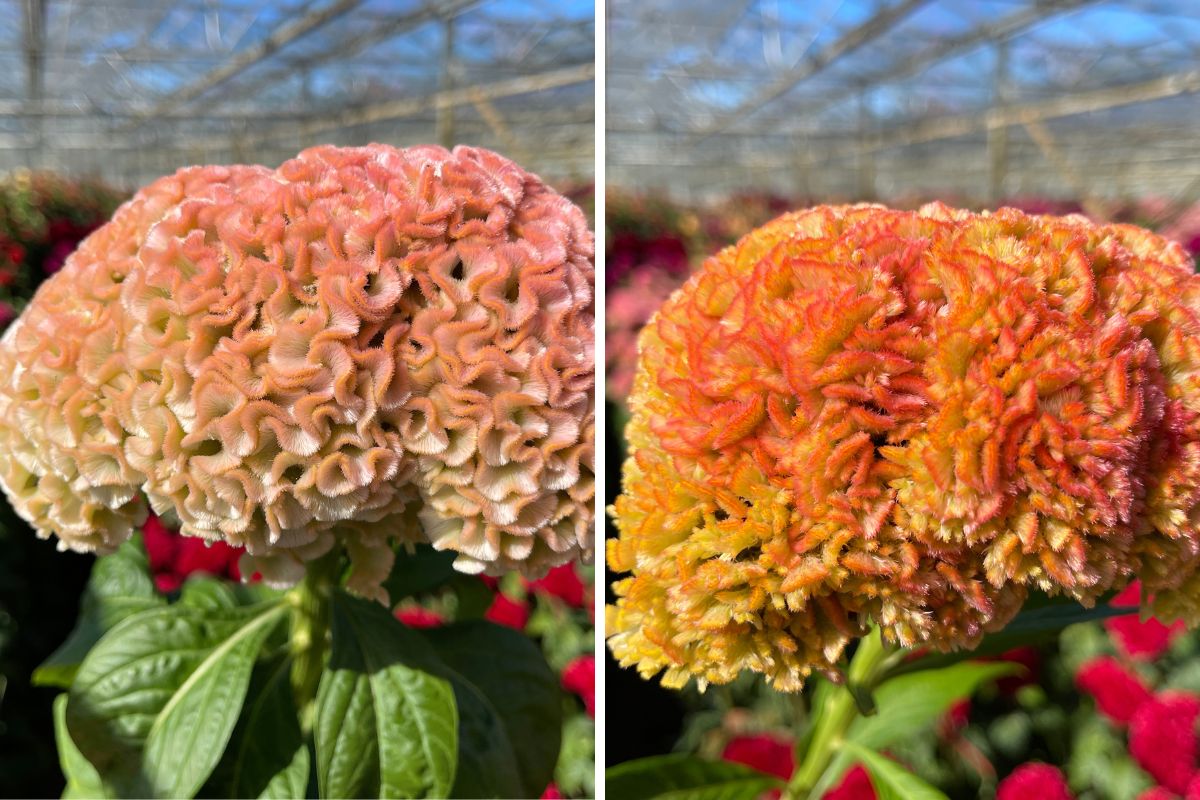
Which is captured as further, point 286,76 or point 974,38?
point 286,76

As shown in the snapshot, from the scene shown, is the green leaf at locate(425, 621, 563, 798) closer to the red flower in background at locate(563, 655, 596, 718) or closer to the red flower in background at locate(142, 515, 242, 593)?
the red flower in background at locate(563, 655, 596, 718)

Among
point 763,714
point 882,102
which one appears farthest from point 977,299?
point 882,102

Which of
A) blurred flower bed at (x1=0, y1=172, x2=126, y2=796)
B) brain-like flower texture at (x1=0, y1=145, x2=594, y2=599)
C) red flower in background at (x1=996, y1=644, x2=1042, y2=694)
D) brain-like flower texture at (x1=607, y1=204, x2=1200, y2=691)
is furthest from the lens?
blurred flower bed at (x1=0, y1=172, x2=126, y2=796)

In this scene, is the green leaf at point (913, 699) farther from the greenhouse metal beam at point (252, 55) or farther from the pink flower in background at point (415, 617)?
the greenhouse metal beam at point (252, 55)

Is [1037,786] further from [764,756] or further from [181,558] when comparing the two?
[181,558]

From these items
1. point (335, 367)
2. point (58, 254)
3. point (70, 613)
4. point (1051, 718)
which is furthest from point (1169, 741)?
point (58, 254)

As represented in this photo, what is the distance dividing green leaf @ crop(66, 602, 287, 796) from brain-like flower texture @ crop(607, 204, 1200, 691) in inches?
16.5

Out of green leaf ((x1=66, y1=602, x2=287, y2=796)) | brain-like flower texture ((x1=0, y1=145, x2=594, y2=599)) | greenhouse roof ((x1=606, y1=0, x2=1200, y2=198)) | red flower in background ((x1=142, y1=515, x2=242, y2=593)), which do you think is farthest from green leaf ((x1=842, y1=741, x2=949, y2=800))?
greenhouse roof ((x1=606, y1=0, x2=1200, y2=198))

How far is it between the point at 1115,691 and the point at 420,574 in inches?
37.4

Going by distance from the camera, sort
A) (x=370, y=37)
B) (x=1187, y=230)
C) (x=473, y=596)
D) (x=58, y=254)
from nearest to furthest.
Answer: (x=473, y=596) < (x=58, y=254) < (x=1187, y=230) < (x=370, y=37)

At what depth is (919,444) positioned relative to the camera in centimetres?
52

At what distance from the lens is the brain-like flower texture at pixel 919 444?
0.51 meters

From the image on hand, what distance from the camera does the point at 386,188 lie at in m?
0.68

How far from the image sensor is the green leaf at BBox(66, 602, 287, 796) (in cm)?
77
